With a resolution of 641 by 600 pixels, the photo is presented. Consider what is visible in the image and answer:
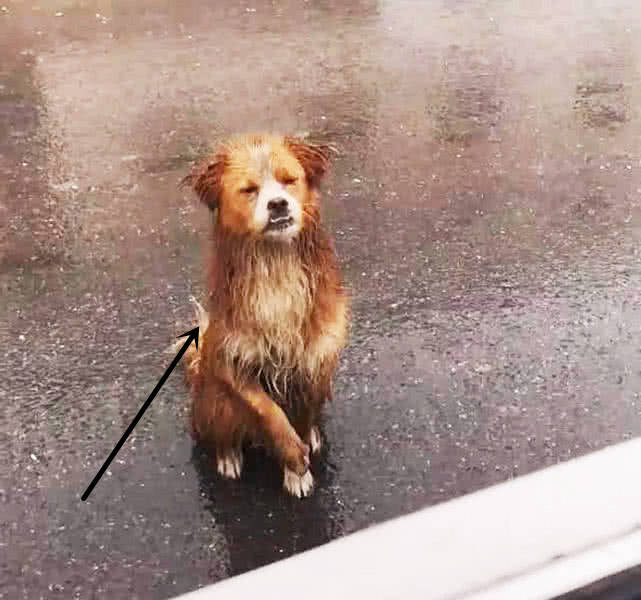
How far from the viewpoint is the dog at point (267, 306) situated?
8.05 feet

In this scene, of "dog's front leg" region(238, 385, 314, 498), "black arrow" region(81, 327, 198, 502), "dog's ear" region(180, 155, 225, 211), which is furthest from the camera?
"black arrow" region(81, 327, 198, 502)

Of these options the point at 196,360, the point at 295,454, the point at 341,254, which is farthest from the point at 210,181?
the point at 341,254

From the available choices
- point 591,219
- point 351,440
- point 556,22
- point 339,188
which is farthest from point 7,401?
point 556,22

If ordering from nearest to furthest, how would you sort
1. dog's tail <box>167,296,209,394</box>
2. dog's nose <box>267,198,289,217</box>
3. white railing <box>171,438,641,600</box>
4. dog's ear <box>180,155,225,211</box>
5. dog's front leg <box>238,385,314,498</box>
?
white railing <box>171,438,641,600</box> → dog's nose <box>267,198,289,217</box> → dog's ear <box>180,155,225,211</box> → dog's front leg <box>238,385,314,498</box> → dog's tail <box>167,296,209,394</box>

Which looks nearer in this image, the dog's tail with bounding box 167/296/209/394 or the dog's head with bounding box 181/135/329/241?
the dog's head with bounding box 181/135/329/241

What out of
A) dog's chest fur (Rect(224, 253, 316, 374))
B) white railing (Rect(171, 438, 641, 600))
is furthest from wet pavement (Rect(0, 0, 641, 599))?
white railing (Rect(171, 438, 641, 600))

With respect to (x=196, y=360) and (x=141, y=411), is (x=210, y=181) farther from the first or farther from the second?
(x=141, y=411)

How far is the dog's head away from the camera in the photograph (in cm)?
242

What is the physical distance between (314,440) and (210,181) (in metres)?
1.00

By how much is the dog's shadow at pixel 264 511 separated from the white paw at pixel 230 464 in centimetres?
2

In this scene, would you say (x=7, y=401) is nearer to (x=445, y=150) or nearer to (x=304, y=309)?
(x=304, y=309)

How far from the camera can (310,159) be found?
A: 253cm

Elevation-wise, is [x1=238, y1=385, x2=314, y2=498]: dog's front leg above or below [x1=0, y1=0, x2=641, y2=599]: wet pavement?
above

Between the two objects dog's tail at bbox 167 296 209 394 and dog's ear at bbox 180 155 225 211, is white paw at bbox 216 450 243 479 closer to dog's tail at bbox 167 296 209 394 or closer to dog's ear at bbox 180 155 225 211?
dog's tail at bbox 167 296 209 394
